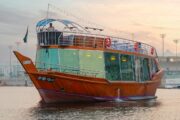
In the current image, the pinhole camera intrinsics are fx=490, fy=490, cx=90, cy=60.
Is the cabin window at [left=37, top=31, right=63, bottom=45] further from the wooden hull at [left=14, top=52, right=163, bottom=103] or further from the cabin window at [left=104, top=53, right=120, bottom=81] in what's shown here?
the cabin window at [left=104, top=53, right=120, bottom=81]

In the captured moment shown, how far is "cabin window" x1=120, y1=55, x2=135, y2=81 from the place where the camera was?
51444 millimetres

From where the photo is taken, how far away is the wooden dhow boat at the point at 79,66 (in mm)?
46125

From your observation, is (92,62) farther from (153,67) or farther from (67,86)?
(153,67)

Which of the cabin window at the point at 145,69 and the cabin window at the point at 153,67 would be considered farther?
the cabin window at the point at 153,67

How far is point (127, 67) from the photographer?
5247 centimetres

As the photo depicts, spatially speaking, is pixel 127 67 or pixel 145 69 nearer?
pixel 127 67

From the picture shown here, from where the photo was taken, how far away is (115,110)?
42.2 metres

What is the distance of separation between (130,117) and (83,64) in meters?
12.6

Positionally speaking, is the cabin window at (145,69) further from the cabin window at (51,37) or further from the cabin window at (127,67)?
the cabin window at (51,37)

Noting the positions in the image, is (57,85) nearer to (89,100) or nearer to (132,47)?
(89,100)

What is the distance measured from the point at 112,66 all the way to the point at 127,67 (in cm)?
268

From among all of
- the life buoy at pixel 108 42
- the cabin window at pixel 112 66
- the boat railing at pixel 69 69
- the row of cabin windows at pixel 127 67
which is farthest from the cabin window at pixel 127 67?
the boat railing at pixel 69 69

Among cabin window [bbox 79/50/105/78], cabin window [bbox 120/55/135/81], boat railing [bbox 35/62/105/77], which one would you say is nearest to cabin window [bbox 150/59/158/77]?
cabin window [bbox 120/55/135/81]

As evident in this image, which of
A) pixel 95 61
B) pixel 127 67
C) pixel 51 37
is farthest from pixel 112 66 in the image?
pixel 51 37
